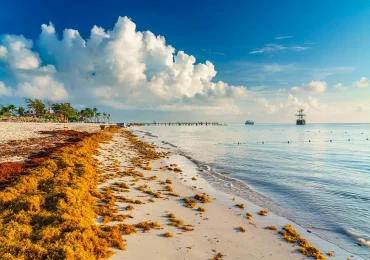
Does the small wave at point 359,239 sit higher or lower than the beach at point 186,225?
lower

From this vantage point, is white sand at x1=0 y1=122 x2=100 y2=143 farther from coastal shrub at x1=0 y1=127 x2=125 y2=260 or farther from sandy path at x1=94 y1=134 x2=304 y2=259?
sandy path at x1=94 y1=134 x2=304 y2=259

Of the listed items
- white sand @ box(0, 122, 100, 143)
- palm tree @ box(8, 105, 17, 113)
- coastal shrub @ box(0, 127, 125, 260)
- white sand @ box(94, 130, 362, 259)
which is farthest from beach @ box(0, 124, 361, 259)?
palm tree @ box(8, 105, 17, 113)

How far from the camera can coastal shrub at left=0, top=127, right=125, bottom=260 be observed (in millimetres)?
5785

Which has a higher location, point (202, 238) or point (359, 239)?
point (202, 238)

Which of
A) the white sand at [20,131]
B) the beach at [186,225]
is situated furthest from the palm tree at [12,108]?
the beach at [186,225]

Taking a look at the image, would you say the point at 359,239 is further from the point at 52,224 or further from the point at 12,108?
the point at 12,108

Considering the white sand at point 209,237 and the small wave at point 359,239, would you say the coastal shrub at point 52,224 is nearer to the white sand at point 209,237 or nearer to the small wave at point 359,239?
the white sand at point 209,237

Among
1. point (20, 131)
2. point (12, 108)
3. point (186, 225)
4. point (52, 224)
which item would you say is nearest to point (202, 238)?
point (186, 225)

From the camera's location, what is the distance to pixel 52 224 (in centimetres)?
726

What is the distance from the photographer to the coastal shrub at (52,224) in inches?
228

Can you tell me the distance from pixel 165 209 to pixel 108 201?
2765 millimetres

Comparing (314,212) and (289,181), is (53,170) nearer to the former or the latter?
(314,212)

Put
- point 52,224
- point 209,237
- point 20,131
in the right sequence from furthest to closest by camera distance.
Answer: point 20,131 → point 209,237 → point 52,224

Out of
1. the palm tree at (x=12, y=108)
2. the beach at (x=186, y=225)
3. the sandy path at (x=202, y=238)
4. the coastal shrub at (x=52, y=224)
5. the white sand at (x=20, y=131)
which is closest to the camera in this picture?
the coastal shrub at (x=52, y=224)
